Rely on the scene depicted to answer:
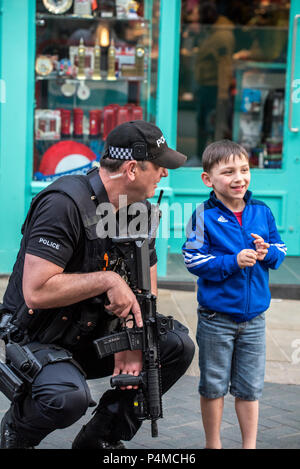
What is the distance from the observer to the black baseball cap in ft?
11.6

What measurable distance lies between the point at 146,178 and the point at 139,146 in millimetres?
149

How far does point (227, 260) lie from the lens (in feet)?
11.7

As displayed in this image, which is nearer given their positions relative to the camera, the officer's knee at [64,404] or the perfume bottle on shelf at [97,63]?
the officer's knee at [64,404]

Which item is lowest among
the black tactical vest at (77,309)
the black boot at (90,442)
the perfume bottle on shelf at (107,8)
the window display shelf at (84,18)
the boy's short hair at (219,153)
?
the black boot at (90,442)

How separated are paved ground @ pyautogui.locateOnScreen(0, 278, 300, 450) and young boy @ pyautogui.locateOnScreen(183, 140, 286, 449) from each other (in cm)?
35

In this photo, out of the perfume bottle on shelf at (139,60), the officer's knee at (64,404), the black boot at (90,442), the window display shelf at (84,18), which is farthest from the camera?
the perfume bottle on shelf at (139,60)

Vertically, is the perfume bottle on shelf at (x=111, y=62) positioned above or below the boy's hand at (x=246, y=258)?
above

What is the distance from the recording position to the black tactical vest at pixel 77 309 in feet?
11.3

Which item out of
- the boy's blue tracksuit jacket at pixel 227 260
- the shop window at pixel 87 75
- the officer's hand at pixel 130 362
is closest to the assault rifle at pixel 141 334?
the officer's hand at pixel 130 362

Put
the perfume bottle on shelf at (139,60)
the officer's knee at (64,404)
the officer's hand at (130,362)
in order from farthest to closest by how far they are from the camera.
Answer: the perfume bottle on shelf at (139,60) → the officer's hand at (130,362) → the officer's knee at (64,404)

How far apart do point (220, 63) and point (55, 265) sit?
517 cm

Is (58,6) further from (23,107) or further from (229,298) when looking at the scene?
(229,298)

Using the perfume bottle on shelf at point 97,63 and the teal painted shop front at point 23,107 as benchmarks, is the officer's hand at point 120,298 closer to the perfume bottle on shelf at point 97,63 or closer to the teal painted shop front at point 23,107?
the teal painted shop front at point 23,107

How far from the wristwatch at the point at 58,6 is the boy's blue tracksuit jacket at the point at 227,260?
362cm
